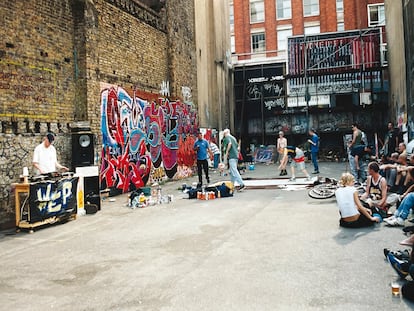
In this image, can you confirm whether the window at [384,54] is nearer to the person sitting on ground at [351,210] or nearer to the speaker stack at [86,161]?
the speaker stack at [86,161]

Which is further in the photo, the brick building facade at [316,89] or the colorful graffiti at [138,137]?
the brick building facade at [316,89]

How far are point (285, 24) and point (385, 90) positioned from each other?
668 inches

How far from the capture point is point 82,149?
11508 mm

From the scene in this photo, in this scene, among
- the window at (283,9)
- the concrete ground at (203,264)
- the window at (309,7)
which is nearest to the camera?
the concrete ground at (203,264)

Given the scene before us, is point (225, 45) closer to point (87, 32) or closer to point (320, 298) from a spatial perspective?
point (87, 32)

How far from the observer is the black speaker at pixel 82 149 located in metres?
11.5

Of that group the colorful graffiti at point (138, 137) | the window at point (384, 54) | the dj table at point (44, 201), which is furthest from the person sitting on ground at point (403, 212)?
the window at point (384, 54)

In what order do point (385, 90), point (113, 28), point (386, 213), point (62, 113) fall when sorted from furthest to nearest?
1. point (385, 90)
2. point (113, 28)
3. point (62, 113)
4. point (386, 213)

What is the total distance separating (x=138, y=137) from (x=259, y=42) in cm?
3056

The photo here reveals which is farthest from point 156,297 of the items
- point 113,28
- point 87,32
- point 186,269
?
point 113,28

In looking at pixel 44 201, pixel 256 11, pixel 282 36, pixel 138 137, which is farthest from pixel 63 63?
pixel 256 11

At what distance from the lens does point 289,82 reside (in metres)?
29.8

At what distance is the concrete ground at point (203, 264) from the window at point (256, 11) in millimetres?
36310

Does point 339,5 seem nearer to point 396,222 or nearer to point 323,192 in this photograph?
point 323,192
